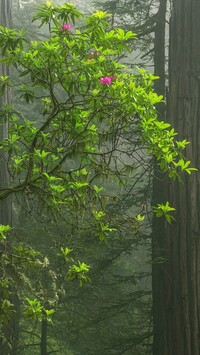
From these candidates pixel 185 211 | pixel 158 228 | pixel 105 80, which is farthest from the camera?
pixel 158 228

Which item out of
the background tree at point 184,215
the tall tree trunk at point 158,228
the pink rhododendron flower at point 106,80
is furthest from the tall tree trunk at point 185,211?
the pink rhododendron flower at point 106,80

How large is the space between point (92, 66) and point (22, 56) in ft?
1.50

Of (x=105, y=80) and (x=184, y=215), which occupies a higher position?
(x=105, y=80)

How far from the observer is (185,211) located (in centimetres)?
601

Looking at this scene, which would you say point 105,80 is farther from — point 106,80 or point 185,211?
point 185,211

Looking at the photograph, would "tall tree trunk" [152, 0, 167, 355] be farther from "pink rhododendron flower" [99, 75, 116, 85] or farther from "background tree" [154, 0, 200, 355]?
"pink rhododendron flower" [99, 75, 116, 85]

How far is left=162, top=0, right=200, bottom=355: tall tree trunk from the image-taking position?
5.89 m

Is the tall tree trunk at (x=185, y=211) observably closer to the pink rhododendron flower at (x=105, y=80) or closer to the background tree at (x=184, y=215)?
the background tree at (x=184, y=215)

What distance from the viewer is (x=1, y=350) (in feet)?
23.6

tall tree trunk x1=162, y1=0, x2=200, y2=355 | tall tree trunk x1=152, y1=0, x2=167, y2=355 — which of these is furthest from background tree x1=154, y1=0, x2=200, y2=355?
tall tree trunk x1=152, y1=0, x2=167, y2=355

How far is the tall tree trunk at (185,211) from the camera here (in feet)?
19.3

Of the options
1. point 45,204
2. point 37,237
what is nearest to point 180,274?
point 45,204

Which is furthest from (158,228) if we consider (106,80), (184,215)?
(106,80)

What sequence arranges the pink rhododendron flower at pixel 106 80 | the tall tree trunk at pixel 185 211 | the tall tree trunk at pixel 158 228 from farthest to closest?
the tall tree trunk at pixel 158 228
the tall tree trunk at pixel 185 211
the pink rhododendron flower at pixel 106 80
